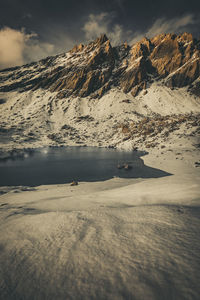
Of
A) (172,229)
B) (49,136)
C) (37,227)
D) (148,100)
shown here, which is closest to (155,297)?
(172,229)

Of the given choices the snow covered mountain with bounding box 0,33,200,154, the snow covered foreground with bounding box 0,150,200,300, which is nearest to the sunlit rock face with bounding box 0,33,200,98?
the snow covered mountain with bounding box 0,33,200,154

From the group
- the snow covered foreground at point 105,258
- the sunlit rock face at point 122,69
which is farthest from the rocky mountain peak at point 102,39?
the snow covered foreground at point 105,258

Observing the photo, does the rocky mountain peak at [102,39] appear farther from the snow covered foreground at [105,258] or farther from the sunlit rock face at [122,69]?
the snow covered foreground at [105,258]

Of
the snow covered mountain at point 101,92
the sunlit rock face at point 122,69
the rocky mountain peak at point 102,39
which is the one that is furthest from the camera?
the rocky mountain peak at point 102,39

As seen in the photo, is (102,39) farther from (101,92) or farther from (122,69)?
(101,92)

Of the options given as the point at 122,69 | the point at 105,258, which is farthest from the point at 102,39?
the point at 105,258

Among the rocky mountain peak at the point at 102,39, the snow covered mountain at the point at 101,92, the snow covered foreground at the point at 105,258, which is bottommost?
the snow covered foreground at the point at 105,258

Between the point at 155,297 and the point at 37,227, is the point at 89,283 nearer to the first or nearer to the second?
the point at 155,297
